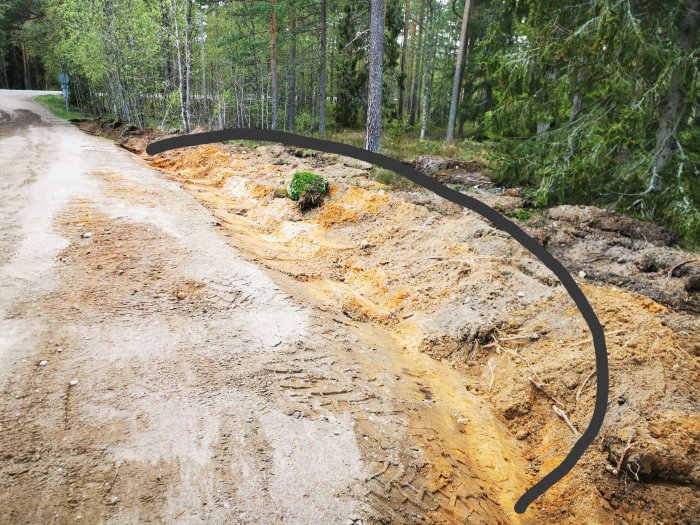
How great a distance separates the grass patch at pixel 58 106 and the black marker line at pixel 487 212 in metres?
38.7

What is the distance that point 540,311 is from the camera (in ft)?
20.7

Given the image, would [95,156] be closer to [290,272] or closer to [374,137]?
[374,137]

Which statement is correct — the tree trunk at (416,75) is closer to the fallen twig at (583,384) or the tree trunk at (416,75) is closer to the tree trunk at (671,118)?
the tree trunk at (671,118)

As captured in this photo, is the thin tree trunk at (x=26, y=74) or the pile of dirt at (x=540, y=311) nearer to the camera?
the pile of dirt at (x=540, y=311)

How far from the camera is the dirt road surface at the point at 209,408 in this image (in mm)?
3238

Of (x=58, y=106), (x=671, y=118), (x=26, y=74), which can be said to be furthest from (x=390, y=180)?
(x=26, y=74)

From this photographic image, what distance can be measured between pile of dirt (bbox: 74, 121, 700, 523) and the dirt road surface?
1.99ft

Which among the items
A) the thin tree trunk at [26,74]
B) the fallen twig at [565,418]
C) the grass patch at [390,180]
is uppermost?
the thin tree trunk at [26,74]

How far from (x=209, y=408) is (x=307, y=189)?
815 cm

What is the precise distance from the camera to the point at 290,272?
26.1ft

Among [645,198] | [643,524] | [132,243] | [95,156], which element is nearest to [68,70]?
[95,156]

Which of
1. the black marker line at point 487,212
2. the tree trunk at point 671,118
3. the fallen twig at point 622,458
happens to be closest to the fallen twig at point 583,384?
the fallen twig at point 622,458

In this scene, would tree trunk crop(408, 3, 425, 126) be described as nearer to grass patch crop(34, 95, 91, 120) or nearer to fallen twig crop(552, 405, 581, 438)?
grass patch crop(34, 95, 91, 120)

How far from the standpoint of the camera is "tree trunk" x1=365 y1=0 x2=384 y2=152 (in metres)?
13.0
